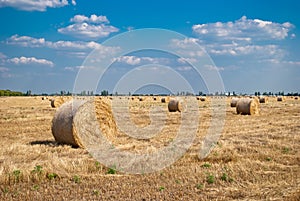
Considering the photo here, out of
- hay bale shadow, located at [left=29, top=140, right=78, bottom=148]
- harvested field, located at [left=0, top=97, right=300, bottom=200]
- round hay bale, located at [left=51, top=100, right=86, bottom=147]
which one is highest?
round hay bale, located at [left=51, top=100, right=86, bottom=147]

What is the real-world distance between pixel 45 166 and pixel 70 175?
95cm

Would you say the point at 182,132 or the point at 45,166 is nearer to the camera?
the point at 45,166

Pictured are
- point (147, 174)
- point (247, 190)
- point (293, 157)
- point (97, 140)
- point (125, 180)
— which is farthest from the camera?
point (97, 140)

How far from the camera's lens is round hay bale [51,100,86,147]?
13266 mm

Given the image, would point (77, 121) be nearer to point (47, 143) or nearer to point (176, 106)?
point (47, 143)

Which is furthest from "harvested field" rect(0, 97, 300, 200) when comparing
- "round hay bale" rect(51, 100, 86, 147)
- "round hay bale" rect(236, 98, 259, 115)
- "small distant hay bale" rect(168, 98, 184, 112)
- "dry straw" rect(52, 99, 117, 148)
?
"small distant hay bale" rect(168, 98, 184, 112)

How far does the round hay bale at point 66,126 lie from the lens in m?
13.3

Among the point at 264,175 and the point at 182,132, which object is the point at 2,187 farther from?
the point at 182,132

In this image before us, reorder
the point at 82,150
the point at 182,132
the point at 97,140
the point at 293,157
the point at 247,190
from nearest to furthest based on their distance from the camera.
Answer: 1. the point at 247,190
2. the point at 293,157
3. the point at 82,150
4. the point at 97,140
5. the point at 182,132

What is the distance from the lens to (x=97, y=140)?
14.4 meters

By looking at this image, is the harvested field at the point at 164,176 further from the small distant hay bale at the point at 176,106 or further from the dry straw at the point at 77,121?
the small distant hay bale at the point at 176,106

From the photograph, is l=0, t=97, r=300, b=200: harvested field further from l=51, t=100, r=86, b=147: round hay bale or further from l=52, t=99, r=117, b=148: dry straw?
l=52, t=99, r=117, b=148: dry straw

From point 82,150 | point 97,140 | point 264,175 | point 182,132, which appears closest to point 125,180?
point 264,175

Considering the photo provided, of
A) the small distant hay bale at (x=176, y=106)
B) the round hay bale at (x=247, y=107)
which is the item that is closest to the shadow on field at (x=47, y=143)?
the round hay bale at (x=247, y=107)
